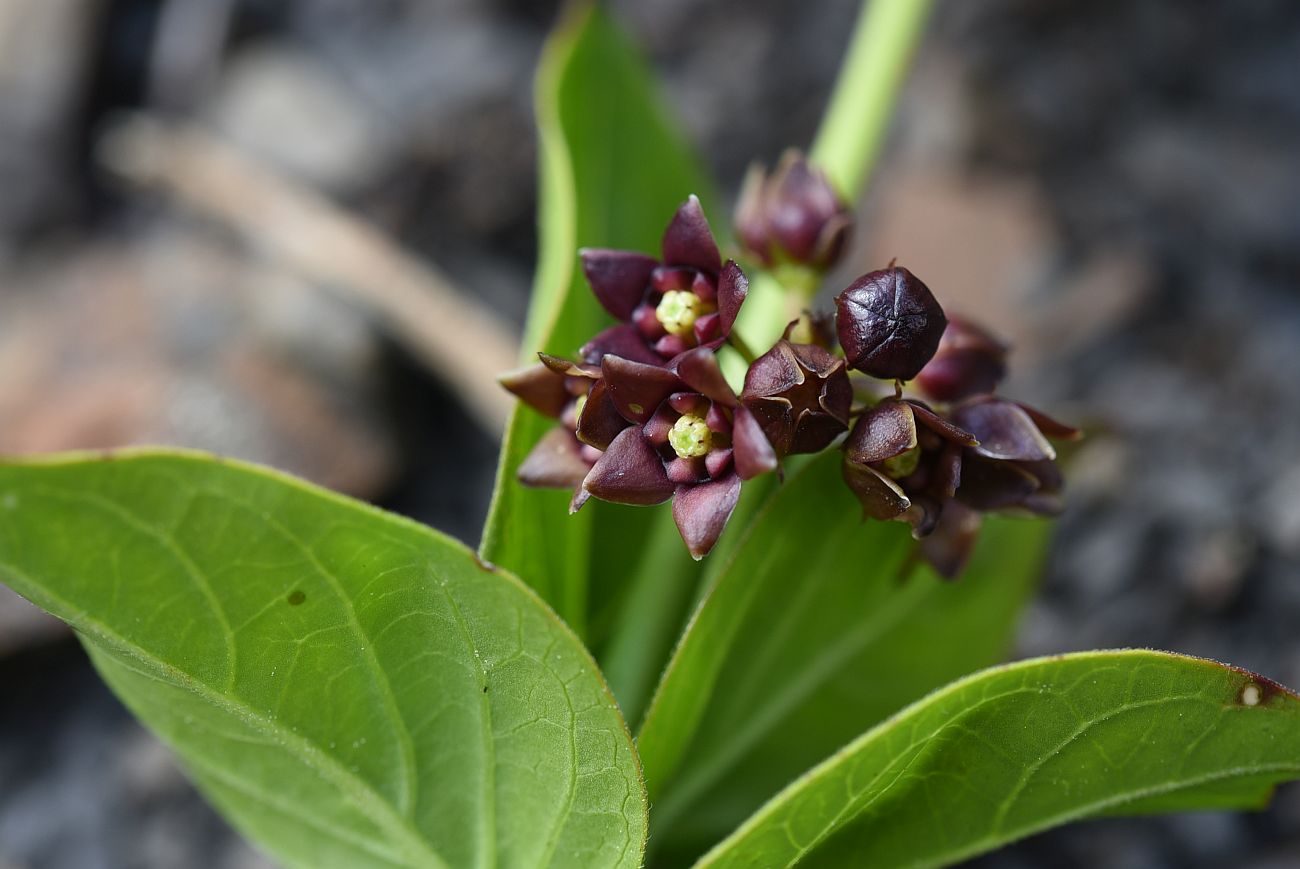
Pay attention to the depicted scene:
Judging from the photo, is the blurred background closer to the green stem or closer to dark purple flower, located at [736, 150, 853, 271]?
the green stem

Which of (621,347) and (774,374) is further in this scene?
(621,347)

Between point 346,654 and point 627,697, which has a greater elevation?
point 346,654

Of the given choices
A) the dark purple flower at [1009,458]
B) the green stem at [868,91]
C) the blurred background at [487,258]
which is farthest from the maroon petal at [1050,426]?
the blurred background at [487,258]

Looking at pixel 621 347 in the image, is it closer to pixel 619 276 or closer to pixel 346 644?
pixel 619 276

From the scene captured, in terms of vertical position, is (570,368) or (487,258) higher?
(570,368)

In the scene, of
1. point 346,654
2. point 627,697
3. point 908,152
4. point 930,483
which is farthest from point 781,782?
point 908,152

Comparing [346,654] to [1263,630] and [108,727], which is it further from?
[1263,630]

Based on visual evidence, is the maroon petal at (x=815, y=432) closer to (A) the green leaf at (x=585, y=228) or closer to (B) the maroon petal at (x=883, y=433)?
(B) the maroon petal at (x=883, y=433)

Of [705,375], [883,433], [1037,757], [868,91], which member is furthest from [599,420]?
[868,91]
